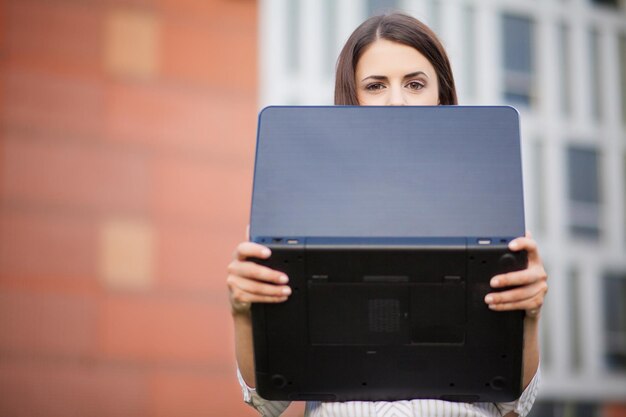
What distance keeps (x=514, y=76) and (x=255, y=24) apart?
17.3 feet

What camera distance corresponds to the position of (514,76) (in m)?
17.1

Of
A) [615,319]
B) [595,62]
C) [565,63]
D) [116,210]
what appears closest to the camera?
[116,210]

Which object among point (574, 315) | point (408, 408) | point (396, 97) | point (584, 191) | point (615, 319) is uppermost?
point (584, 191)

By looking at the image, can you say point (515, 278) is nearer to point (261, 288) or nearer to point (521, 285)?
point (521, 285)

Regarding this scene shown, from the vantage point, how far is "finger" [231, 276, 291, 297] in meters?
1.43

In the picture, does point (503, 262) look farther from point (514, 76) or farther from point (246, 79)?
point (514, 76)

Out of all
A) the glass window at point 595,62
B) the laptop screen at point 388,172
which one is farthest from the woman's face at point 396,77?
the glass window at point 595,62

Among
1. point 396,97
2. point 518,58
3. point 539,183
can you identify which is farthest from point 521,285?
point 518,58

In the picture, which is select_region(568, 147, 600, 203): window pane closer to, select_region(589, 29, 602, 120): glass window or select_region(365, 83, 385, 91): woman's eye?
select_region(589, 29, 602, 120): glass window

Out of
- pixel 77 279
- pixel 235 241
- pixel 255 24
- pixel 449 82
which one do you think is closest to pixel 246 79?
pixel 255 24

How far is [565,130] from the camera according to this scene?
1709 cm

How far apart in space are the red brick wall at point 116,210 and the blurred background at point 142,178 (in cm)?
2

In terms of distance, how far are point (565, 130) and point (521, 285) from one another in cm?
1641

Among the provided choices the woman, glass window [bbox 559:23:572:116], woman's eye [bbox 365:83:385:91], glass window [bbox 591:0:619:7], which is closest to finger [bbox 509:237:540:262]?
the woman
